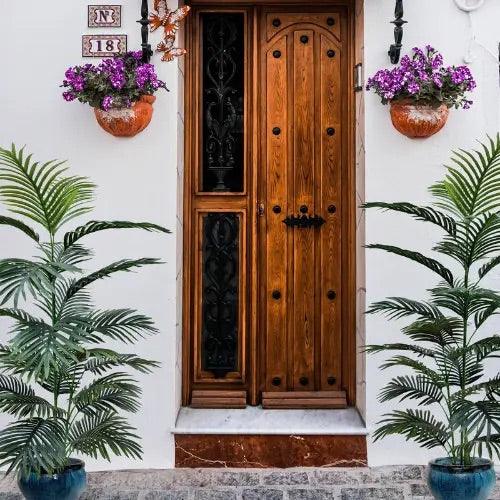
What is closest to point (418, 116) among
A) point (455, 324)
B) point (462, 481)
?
point (455, 324)

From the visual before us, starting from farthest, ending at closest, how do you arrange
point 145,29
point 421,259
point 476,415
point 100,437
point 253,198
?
point 253,198, point 145,29, point 421,259, point 100,437, point 476,415

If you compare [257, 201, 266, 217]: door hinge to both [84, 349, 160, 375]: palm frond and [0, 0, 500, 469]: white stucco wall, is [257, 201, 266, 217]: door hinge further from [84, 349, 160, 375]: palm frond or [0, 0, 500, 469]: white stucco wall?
[84, 349, 160, 375]: palm frond

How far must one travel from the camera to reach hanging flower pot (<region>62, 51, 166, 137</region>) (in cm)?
565

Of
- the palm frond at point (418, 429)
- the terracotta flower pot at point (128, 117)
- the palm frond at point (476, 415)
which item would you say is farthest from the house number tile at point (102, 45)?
the palm frond at point (476, 415)

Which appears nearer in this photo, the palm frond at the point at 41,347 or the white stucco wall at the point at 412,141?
the palm frond at the point at 41,347

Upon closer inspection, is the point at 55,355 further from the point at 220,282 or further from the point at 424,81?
the point at 424,81

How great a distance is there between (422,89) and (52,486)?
9.06 feet

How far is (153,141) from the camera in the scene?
233 inches

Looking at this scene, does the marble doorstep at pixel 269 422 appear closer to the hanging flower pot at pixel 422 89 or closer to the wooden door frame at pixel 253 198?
the wooden door frame at pixel 253 198

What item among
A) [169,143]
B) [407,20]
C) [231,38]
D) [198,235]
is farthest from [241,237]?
[407,20]

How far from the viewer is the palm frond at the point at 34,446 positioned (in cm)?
436

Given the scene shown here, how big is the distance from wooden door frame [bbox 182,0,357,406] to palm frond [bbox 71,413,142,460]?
143cm

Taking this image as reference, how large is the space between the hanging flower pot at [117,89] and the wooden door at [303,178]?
84cm

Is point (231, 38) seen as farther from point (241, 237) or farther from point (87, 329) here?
point (87, 329)
